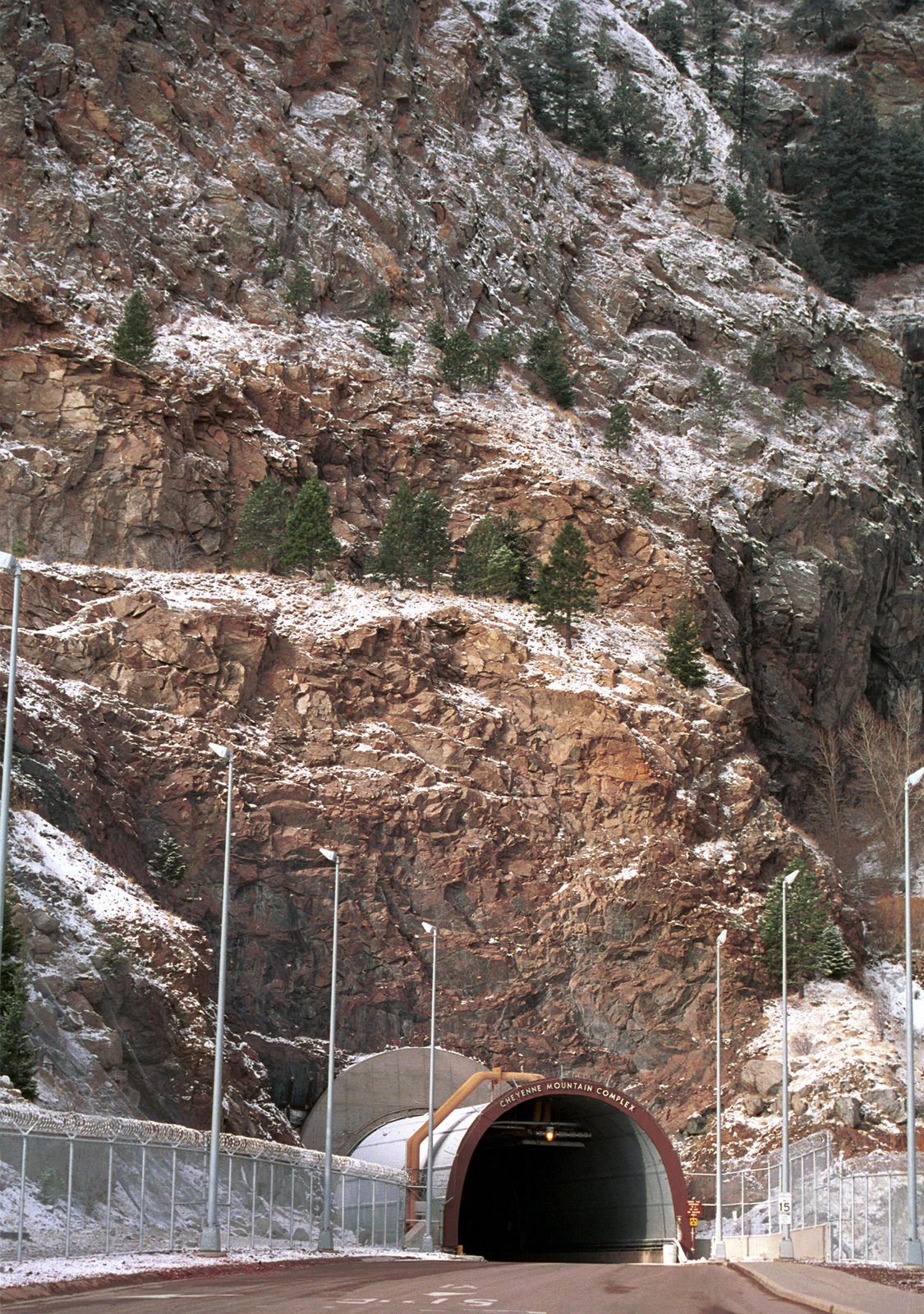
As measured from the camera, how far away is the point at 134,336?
80750 millimetres

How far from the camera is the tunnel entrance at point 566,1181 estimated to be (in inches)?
2299

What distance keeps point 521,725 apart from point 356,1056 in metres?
16.4

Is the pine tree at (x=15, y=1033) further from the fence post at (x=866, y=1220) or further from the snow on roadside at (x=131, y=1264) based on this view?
the fence post at (x=866, y=1220)

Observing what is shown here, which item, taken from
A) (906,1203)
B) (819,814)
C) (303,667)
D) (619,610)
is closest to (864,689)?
(819,814)

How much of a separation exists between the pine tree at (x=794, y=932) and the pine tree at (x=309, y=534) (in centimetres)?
2509

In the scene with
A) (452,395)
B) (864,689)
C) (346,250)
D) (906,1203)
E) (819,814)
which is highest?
(346,250)

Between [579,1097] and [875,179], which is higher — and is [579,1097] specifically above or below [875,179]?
below

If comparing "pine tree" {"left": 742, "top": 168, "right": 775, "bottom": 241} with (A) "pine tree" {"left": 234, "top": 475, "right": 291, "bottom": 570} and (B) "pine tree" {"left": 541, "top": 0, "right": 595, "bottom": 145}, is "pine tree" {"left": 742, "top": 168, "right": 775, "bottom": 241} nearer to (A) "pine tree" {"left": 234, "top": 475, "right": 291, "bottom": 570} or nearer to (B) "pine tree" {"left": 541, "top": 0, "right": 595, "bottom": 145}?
(B) "pine tree" {"left": 541, "top": 0, "right": 595, "bottom": 145}

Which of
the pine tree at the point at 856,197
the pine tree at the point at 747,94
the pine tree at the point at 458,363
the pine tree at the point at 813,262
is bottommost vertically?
the pine tree at the point at 458,363

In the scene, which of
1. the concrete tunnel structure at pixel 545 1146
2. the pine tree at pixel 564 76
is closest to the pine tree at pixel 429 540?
the concrete tunnel structure at pixel 545 1146

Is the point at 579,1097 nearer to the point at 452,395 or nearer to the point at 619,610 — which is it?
the point at 619,610

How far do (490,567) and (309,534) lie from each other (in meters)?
9.09

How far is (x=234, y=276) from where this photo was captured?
9088cm

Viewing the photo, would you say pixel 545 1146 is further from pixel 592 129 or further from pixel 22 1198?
pixel 592 129
